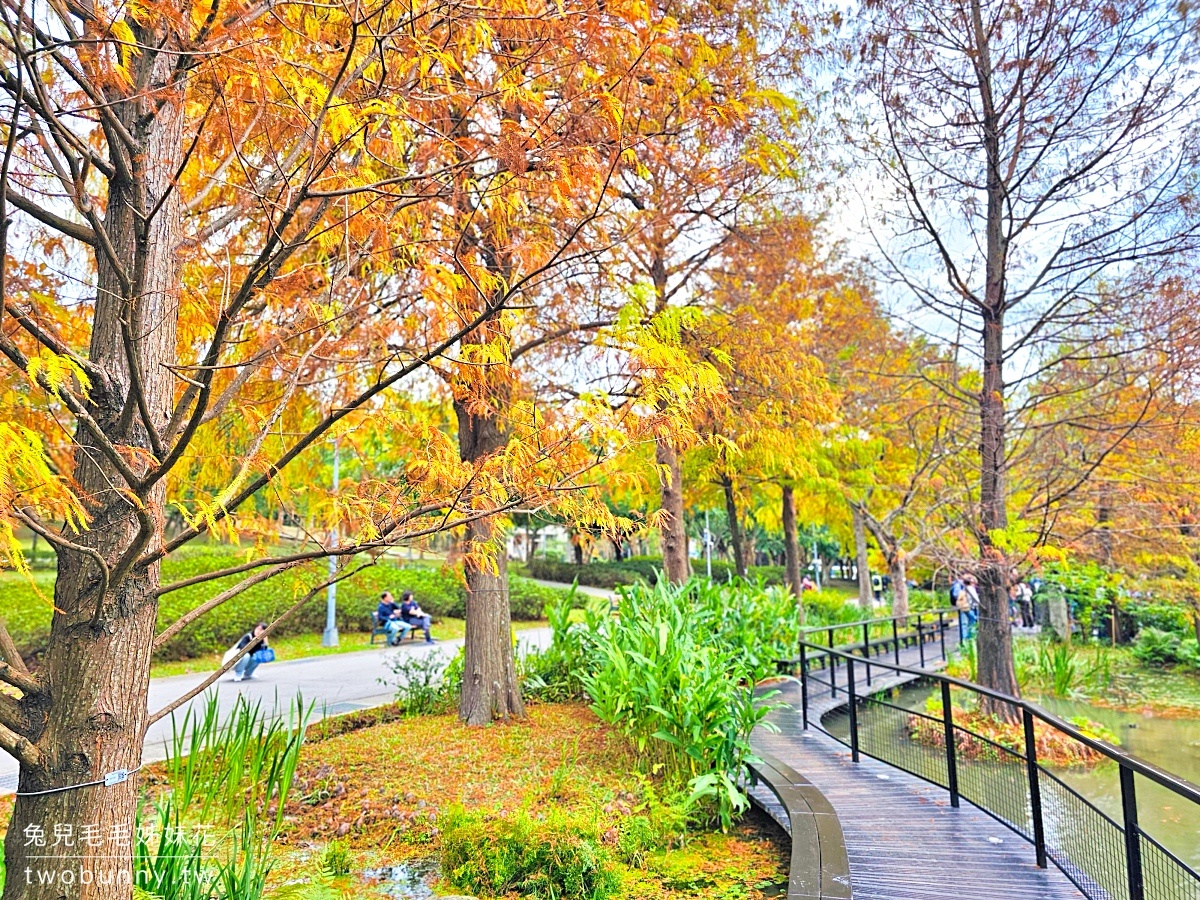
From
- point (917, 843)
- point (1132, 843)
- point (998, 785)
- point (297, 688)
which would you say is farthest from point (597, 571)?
point (1132, 843)

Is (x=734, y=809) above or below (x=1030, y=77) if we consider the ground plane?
below

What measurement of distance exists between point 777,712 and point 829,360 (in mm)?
5883

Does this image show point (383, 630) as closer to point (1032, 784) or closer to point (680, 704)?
point (680, 704)

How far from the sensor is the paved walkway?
25.7ft

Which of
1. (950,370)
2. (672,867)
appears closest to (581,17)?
(672,867)

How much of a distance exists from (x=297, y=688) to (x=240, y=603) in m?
6.52

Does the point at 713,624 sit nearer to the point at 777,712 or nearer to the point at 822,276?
the point at 777,712

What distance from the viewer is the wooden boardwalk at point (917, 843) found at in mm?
3994

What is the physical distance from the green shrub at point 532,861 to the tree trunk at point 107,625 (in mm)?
1975

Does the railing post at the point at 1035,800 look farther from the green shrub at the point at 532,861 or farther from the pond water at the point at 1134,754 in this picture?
the green shrub at the point at 532,861

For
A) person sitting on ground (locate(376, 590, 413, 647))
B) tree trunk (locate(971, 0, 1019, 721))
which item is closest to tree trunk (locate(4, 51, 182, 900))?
tree trunk (locate(971, 0, 1019, 721))

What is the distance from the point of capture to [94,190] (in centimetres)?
415

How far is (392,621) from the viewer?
16516 millimetres

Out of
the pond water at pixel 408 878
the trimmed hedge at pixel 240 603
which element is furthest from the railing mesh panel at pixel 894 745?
the trimmed hedge at pixel 240 603
